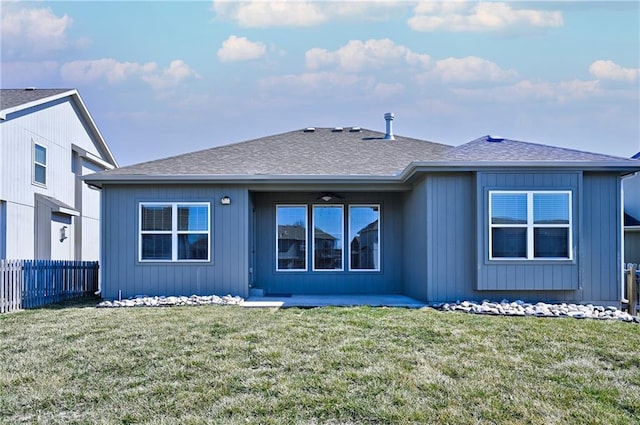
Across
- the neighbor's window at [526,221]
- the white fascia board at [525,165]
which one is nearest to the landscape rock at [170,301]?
the white fascia board at [525,165]

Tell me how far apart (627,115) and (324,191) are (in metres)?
11.0

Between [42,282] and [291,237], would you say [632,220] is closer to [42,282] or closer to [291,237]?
[291,237]

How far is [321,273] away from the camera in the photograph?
1121 cm

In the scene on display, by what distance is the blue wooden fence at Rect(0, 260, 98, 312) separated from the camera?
9183 millimetres

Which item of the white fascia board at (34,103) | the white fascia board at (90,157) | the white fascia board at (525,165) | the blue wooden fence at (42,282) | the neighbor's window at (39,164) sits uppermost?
the white fascia board at (34,103)

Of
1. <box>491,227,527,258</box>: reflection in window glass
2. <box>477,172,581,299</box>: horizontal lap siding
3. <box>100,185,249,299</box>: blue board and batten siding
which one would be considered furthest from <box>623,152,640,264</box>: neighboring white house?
<box>100,185,249,299</box>: blue board and batten siding

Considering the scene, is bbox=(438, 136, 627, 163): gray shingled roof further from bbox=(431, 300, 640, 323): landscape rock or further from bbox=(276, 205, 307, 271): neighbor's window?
bbox=(276, 205, 307, 271): neighbor's window

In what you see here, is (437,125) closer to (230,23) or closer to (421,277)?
(230,23)

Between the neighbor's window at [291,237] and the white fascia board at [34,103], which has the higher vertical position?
the white fascia board at [34,103]

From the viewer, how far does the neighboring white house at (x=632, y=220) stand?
14508 mm

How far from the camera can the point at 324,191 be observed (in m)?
10.9

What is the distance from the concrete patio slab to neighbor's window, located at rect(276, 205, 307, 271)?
1.07m

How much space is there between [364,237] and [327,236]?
83cm

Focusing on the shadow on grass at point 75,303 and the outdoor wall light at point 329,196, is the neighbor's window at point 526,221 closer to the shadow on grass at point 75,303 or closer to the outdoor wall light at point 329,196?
the outdoor wall light at point 329,196
